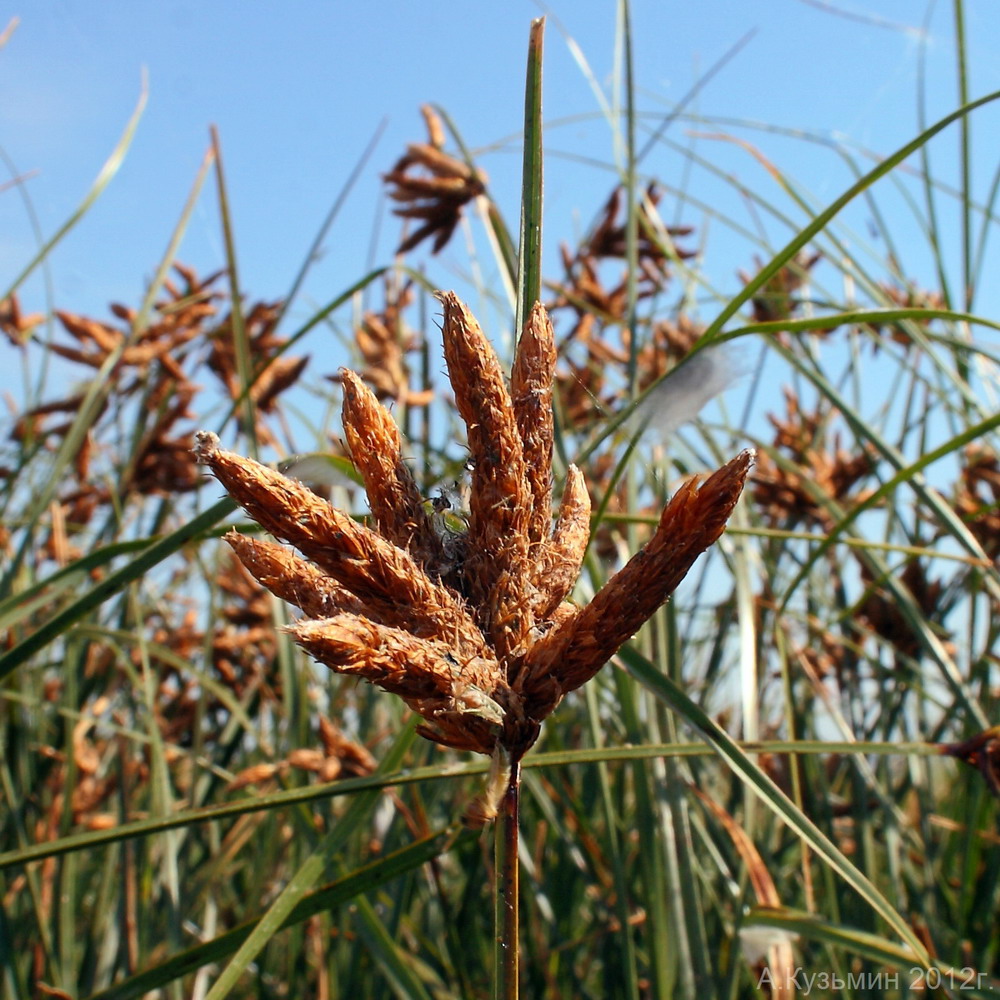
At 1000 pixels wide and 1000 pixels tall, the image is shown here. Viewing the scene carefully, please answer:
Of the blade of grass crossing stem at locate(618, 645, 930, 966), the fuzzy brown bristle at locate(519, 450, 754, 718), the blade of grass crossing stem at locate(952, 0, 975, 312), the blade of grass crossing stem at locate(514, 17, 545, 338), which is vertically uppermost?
the blade of grass crossing stem at locate(952, 0, 975, 312)

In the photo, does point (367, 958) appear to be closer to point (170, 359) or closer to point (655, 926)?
point (655, 926)

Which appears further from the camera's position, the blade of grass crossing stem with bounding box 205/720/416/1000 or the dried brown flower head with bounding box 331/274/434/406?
the dried brown flower head with bounding box 331/274/434/406

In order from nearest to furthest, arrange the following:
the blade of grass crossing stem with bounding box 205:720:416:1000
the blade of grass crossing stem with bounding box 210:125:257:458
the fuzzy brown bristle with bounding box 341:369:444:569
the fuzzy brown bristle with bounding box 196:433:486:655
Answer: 1. the fuzzy brown bristle with bounding box 196:433:486:655
2. the fuzzy brown bristle with bounding box 341:369:444:569
3. the blade of grass crossing stem with bounding box 205:720:416:1000
4. the blade of grass crossing stem with bounding box 210:125:257:458

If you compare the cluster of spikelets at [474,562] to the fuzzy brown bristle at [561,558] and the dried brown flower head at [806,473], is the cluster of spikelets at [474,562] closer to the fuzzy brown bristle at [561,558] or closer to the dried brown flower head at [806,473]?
the fuzzy brown bristle at [561,558]

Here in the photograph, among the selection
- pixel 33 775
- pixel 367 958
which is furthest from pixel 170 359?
pixel 367 958

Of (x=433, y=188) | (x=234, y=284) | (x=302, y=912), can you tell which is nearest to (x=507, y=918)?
(x=302, y=912)

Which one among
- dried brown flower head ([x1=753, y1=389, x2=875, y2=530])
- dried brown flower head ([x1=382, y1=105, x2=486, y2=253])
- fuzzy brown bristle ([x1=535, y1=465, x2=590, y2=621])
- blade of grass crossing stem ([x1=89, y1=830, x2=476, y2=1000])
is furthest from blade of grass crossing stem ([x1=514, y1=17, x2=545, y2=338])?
dried brown flower head ([x1=753, y1=389, x2=875, y2=530])

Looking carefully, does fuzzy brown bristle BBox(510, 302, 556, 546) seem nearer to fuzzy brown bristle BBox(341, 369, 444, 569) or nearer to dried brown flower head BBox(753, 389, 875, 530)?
fuzzy brown bristle BBox(341, 369, 444, 569)

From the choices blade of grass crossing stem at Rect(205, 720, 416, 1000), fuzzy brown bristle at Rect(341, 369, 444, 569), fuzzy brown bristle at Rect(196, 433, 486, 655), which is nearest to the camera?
fuzzy brown bristle at Rect(196, 433, 486, 655)
